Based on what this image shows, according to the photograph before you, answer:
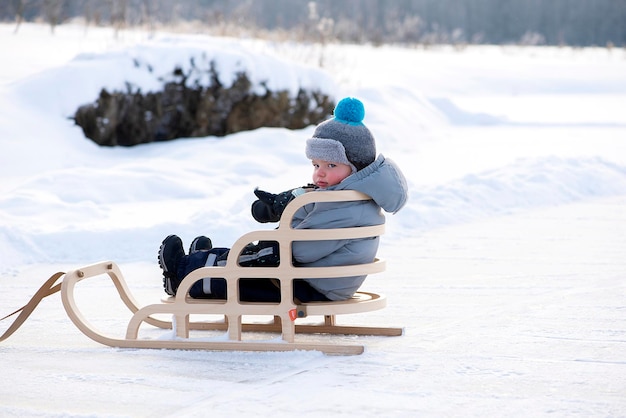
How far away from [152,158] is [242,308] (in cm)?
699

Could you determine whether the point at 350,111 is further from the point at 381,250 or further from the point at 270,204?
the point at 381,250

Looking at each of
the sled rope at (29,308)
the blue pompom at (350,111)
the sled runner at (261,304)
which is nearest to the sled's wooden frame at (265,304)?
the sled runner at (261,304)

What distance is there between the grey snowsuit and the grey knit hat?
0.28 ft

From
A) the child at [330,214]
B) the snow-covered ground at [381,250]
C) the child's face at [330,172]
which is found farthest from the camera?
the child's face at [330,172]

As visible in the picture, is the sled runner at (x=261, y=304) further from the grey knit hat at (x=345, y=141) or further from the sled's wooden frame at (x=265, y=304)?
the grey knit hat at (x=345, y=141)

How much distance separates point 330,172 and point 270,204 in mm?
309

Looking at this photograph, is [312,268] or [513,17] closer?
[312,268]

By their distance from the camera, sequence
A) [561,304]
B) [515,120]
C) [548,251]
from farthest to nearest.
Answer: [515,120]
[548,251]
[561,304]

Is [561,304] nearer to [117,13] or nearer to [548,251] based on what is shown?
[548,251]

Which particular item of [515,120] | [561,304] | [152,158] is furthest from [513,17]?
[561,304]

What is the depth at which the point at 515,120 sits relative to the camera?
696 inches

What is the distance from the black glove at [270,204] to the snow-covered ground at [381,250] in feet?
2.04

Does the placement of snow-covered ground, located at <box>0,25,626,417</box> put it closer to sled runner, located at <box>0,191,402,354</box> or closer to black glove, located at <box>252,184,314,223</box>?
sled runner, located at <box>0,191,402,354</box>

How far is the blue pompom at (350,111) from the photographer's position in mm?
4258
